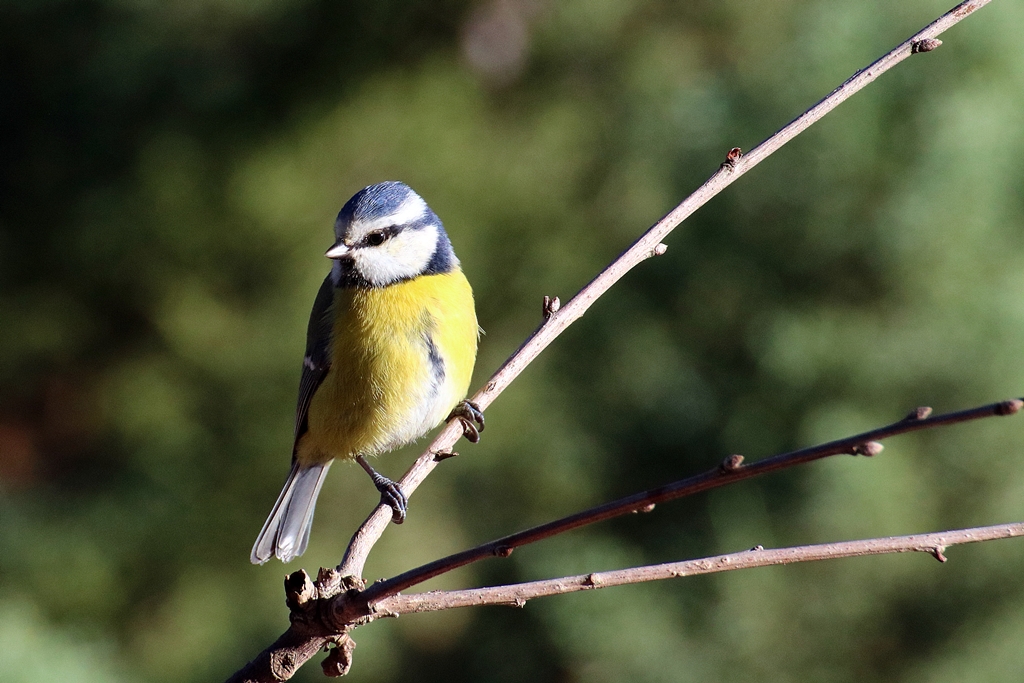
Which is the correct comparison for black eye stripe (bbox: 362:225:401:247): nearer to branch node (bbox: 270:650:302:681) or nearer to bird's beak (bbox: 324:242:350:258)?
bird's beak (bbox: 324:242:350:258)

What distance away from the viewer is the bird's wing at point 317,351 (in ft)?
4.03

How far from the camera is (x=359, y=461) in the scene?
130cm

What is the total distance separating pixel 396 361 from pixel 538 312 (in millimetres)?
466

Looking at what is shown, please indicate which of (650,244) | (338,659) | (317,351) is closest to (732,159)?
(650,244)

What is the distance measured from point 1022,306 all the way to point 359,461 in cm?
95

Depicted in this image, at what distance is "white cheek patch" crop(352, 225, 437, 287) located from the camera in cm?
122

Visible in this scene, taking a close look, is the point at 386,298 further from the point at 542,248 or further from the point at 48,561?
the point at 48,561

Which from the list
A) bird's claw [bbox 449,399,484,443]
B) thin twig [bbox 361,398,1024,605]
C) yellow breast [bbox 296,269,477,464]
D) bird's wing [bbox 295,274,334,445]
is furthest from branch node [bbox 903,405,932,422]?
bird's wing [bbox 295,274,334,445]

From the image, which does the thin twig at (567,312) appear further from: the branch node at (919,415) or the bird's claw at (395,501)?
the branch node at (919,415)

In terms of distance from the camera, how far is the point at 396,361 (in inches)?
45.8

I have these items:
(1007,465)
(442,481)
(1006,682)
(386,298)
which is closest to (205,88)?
(386,298)

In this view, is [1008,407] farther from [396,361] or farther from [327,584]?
[396,361]

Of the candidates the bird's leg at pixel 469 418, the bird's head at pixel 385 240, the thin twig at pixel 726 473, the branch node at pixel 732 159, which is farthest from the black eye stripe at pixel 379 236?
the thin twig at pixel 726 473

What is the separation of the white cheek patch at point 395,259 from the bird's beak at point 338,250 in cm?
2
